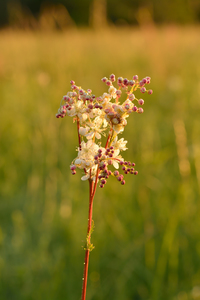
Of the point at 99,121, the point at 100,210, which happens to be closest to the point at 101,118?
the point at 99,121

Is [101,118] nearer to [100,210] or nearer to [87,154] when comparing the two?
[87,154]

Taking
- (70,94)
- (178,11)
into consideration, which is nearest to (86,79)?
(70,94)

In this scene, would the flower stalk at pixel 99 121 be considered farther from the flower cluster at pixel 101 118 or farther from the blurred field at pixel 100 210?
the blurred field at pixel 100 210

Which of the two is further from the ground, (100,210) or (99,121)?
(100,210)

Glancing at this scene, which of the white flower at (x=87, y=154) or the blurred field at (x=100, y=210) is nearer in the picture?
the white flower at (x=87, y=154)

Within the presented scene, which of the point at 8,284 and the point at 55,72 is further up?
the point at 55,72

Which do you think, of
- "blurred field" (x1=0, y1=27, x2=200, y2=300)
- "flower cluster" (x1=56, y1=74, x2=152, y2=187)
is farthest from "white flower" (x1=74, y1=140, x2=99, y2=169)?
"blurred field" (x1=0, y1=27, x2=200, y2=300)

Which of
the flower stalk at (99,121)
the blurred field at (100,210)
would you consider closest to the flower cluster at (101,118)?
the flower stalk at (99,121)

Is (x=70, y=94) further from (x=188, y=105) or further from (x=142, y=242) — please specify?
(x=188, y=105)
